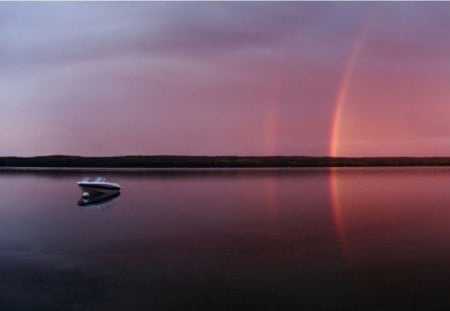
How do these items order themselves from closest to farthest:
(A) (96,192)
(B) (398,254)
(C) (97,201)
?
(B) (398,254)
(A) (96,192)
(C) (97,201)

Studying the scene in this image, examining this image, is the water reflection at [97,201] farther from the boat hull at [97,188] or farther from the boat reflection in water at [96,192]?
the boat hull at [97,188]

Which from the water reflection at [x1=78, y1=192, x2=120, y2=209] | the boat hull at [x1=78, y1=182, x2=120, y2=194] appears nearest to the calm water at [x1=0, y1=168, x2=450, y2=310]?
the water reflection at [x1=78, y1=192, x2=120, y2=209]

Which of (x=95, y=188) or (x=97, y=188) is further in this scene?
(x=97, y=188)

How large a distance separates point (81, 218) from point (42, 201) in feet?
49.0

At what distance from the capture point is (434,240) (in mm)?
19172

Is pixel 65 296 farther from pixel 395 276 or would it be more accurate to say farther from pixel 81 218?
pixel 81 218

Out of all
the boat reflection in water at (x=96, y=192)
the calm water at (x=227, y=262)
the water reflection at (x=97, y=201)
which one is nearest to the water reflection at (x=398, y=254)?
the calm water at (x=227, y=262)

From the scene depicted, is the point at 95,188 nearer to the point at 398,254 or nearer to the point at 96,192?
the point at 96,192

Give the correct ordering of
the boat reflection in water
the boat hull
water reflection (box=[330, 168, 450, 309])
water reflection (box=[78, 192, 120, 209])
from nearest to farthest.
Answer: water reflection (box=[330, 168, 450, 309])
water reflection (box=[78, 192, 120, 209])
the boat reflection in water
the boat hull

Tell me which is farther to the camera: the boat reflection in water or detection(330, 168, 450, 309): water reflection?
the boat reflection in water

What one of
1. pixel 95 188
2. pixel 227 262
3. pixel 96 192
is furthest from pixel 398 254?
pixel 96 192

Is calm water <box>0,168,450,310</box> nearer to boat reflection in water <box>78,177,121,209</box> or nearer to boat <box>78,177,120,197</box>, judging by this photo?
boat reflection in water <box>78,177,121,209</box>

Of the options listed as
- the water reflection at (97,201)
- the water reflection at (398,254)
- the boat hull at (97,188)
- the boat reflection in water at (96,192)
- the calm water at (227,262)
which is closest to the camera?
the calm water at (227,262)

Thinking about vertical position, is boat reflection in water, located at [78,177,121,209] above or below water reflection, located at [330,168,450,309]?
above
